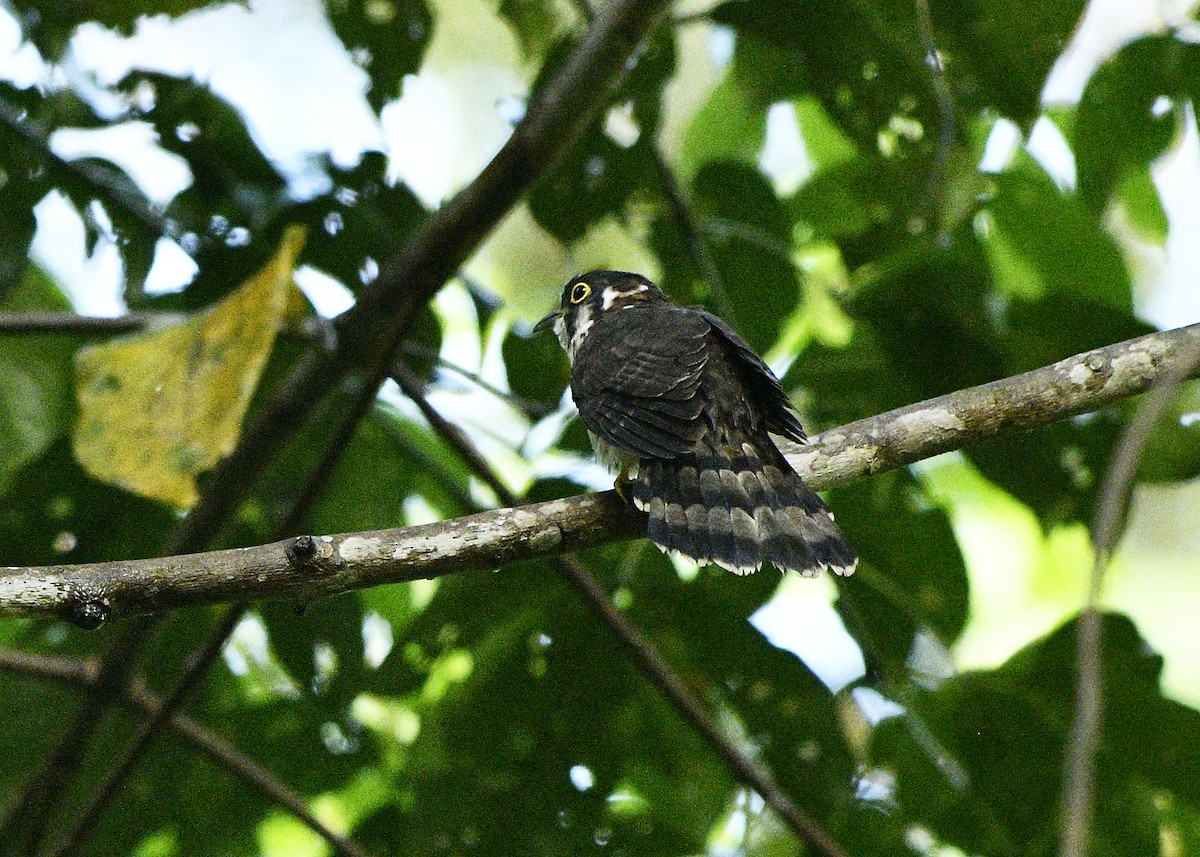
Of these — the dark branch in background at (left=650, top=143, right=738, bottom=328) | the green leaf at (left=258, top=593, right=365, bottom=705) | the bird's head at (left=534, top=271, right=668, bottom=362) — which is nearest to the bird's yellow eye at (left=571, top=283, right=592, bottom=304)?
the bird's head at (left=534, top=271, right=668, bottom=362)

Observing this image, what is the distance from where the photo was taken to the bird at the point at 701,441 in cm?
303

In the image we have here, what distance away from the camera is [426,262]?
3.60 metres

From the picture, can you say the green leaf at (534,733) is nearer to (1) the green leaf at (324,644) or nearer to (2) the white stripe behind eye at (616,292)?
(1) the green leaf at (324,644)

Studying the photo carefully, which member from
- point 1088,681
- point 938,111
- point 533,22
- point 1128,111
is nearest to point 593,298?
point 533,22

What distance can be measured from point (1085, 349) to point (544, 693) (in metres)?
2.00

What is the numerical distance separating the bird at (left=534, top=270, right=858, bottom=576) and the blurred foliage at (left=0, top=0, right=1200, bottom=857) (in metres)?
0.56

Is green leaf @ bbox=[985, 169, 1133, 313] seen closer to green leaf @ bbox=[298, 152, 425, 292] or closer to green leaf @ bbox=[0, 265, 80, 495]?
green leaf @ bbox=[298, 152, 425, 292]

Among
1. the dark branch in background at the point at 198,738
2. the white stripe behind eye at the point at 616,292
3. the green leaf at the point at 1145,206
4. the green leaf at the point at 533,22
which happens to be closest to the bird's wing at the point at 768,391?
the white stripe behind eye at the point at 616,292

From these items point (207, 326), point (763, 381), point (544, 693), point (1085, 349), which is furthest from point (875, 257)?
point (207, 326)

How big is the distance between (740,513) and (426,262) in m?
1.19

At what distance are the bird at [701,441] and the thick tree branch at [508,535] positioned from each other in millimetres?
106

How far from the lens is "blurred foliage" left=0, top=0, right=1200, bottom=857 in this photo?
386cm

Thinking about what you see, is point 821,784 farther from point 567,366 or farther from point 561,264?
point 561,264

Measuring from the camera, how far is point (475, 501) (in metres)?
4.32
